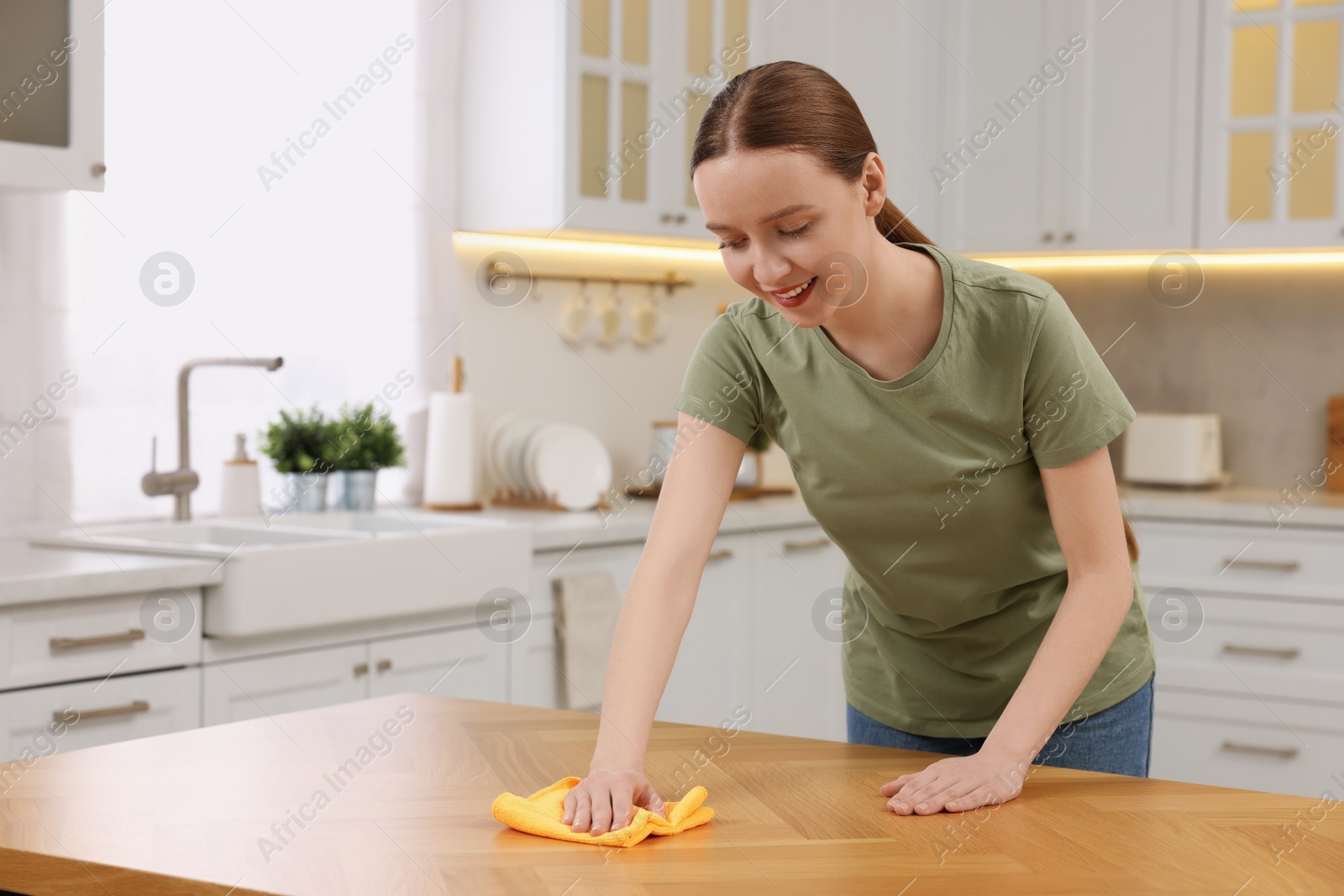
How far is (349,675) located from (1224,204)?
8.30ft

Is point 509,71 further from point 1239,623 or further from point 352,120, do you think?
point 1239,623

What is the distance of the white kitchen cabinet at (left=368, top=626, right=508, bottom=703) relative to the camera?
2.52 m

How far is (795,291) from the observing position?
1.18m

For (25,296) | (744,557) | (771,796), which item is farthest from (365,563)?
(771,796)

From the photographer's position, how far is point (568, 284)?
3.71m

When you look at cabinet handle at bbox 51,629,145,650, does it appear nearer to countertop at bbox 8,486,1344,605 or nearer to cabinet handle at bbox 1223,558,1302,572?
countertop at bbox 8,486,1344,605

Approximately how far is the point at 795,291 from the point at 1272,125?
2.85 m

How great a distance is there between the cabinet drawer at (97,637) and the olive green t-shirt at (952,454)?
1134 millimetres

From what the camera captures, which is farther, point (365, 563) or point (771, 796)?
point (365, 563)

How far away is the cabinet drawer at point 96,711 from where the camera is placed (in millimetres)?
1979

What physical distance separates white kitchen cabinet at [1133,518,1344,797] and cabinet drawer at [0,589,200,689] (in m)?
2.30

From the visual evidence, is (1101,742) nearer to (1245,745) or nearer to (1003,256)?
(1245,745)

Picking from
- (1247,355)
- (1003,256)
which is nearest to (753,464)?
(1003,256)

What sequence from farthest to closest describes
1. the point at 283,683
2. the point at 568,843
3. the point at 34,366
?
the point at 34,366
the point at 283,683
the point at 568,843
